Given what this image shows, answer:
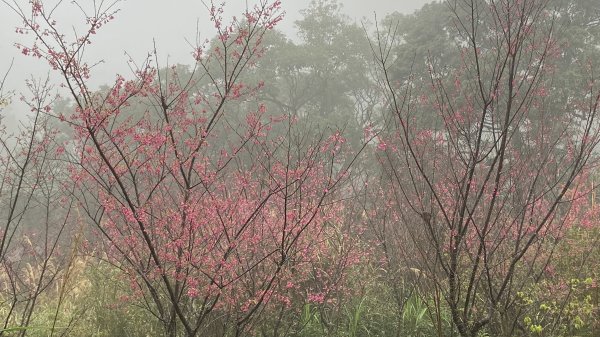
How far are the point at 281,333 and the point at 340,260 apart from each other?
4.52ft

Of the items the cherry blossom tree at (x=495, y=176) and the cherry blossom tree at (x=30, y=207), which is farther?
the cherry blossom tree at (x=30, y=207)

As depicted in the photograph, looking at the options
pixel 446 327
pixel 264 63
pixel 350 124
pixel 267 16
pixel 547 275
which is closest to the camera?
pixel 267 16

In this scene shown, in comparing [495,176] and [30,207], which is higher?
[495,176]

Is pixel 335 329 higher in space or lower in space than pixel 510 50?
lower

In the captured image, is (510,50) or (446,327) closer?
(510,50)

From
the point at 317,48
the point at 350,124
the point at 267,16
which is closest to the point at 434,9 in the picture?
the point at 350,124

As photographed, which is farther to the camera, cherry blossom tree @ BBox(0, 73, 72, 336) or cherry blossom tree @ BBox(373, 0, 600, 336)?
cherry blossom tree @ BBox(0, 73, 72, 336)

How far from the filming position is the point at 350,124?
74.5 ft

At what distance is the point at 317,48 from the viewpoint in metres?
27.6

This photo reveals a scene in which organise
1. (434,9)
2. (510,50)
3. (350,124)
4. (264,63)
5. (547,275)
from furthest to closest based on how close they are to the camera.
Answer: (264,63) → (350,124) → (434,9) → (547,275) → (510,50)

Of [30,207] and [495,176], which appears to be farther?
[30,207]

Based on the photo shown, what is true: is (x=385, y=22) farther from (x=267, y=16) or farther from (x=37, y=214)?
(x=267, y=16)

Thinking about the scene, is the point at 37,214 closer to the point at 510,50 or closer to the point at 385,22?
the point at 385,22

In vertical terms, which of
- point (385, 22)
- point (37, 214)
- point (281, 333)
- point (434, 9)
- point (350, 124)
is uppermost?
point (385, 22)
